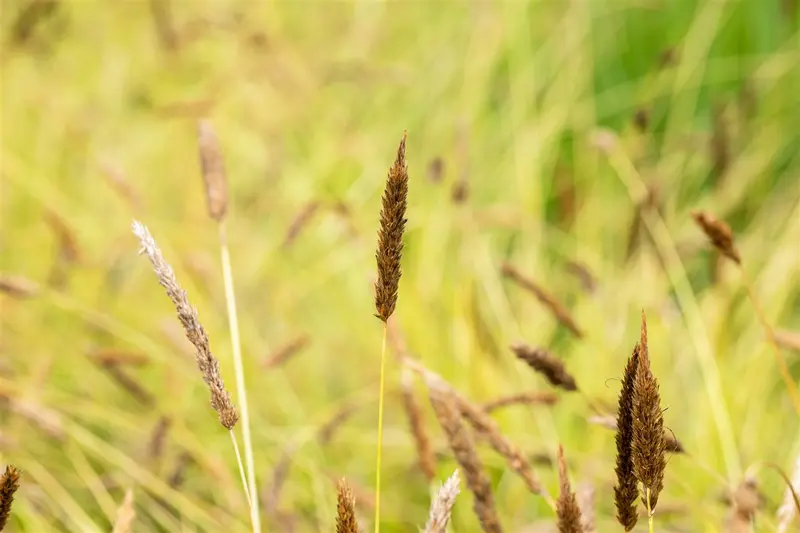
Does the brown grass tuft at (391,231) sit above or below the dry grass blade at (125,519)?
above

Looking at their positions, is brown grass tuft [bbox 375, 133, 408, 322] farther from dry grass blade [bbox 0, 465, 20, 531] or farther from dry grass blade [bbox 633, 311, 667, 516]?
dry grass blade [bbox 0, 465, 20, 531]

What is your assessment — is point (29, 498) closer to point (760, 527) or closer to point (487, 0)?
point (760, 527)

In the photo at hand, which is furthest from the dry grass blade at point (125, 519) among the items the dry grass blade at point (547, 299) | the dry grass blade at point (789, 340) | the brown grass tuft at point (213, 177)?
the dry grass blade at point (789, 340)

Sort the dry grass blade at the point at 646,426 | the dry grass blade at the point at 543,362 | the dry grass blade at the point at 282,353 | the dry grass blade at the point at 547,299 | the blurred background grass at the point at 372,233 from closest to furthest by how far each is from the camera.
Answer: the dry grass blade at the point at 646,426
the dry grass blade at the point at 543,362
the dry grass blade at the point at 547,299
the dry grass blade at the point at 282,353
the blurred background grass at the point at 372,233

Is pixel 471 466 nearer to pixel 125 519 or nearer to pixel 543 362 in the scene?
pixel 543 362

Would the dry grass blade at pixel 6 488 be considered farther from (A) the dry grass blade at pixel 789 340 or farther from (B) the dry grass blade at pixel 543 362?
(A) the dry grass blade at pixel 789 340

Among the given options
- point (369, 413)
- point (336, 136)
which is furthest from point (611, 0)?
point (369, 413)
